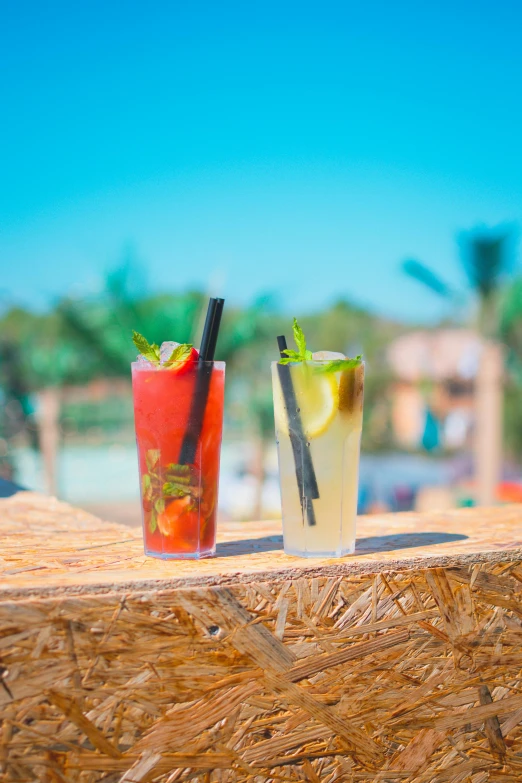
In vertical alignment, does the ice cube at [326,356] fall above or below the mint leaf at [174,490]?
above

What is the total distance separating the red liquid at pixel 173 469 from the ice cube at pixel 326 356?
0.18 m

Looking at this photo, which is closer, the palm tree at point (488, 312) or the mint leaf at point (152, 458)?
the mint leaf at point (152, 458)

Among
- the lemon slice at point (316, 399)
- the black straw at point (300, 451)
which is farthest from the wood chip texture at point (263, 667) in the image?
the lemon slice at point (316, 399)

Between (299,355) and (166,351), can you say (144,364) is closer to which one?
(166,351)

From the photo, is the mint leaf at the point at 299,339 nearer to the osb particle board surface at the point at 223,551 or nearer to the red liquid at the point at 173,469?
the red liquid at the point at 173,469

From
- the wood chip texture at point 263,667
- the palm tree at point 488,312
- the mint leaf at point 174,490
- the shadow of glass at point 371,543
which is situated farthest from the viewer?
the palm tree at point 488,312

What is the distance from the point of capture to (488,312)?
1236 centimetres

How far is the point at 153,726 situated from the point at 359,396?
638mm

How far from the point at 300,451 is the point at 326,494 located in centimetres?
9

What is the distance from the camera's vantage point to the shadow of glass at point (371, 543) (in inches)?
53.4

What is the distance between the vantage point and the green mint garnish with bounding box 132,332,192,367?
126cm

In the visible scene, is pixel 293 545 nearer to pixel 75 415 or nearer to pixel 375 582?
pixel 375 582

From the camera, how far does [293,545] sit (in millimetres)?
1322

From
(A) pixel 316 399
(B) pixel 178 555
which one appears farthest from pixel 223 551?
(A) pixel 316 399
